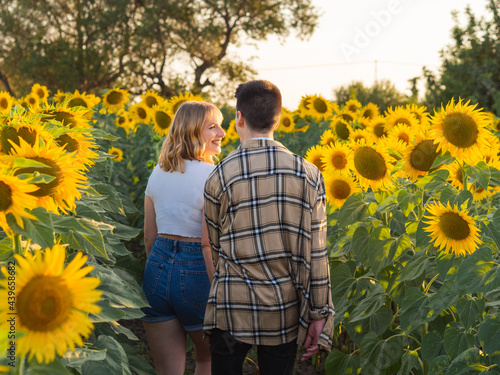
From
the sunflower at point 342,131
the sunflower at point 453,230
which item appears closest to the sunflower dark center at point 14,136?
the sunflower at point 453,230

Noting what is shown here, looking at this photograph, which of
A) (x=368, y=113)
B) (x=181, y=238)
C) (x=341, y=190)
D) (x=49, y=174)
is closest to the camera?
(x=49, y=174)

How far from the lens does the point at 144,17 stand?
80.7ft

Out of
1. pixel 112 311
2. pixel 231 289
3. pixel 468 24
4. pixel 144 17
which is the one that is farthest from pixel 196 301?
pixel 144 17

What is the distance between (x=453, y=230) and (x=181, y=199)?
131cm

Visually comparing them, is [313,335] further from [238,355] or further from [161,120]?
[161,120]

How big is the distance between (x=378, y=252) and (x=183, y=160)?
1099 mm

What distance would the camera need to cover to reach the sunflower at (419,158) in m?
3.15

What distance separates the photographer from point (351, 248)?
11.2 ft

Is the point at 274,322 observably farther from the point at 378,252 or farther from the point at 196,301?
the point at 378,252

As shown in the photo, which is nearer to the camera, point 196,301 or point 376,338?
Answer: point 196,301

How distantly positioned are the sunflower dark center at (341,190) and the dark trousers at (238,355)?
1.28 m

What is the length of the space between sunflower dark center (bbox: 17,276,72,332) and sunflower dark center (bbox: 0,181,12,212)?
31 cm

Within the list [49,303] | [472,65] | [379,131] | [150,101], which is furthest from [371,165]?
[472,65]

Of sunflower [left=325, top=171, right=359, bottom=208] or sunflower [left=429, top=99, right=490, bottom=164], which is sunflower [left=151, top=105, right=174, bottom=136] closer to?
sunflower [left=325, top=171, right=359, bottom=208]
